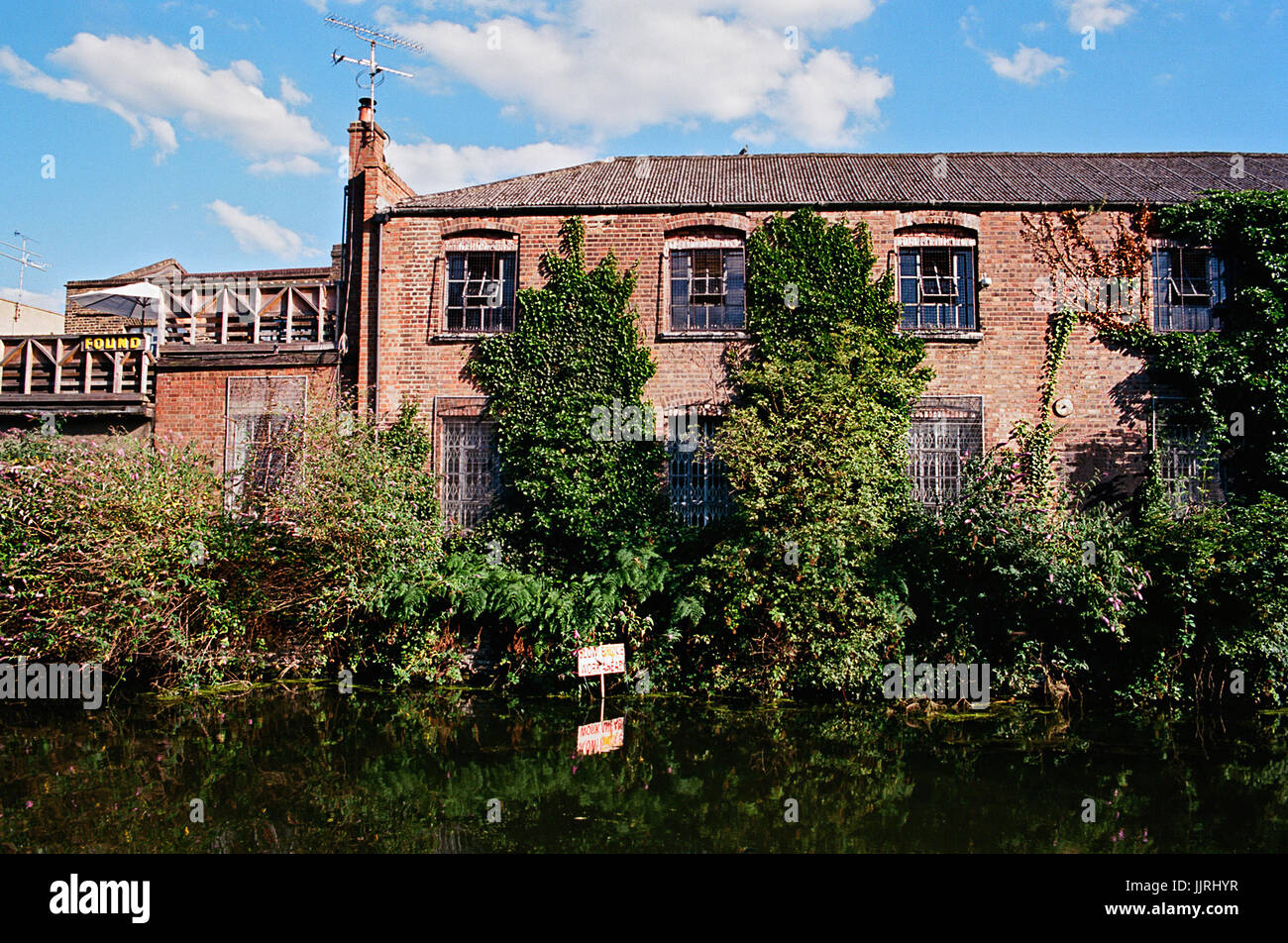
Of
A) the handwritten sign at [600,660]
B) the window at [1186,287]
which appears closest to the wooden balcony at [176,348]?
the handwritten sign at [600,660]

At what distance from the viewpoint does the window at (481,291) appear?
46.4ft

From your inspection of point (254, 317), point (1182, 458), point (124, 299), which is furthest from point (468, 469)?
point (1182, 458)

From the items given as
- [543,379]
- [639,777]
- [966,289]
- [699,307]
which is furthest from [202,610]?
[966,289]

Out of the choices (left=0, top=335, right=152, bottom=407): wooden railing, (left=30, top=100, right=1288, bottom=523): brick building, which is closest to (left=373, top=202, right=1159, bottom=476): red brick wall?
(left=30, top=100, right=1288, bottom=523): brick building

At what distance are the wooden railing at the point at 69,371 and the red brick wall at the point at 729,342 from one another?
5.16 metres

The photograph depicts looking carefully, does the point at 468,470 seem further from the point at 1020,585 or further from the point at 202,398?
the point at 1020,585

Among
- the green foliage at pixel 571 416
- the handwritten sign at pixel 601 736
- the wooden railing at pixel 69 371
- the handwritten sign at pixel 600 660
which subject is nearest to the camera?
the handwritten sign at pixel 601 736

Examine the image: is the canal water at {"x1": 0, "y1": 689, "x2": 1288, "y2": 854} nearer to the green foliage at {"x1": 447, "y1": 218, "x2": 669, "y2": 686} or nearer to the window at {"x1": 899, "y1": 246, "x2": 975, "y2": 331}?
the green foliage at {"x1": 447, "y1": 218, "x2": 669, "y2": 686}

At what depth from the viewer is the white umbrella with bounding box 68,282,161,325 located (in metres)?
15.6

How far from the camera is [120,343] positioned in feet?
50.0


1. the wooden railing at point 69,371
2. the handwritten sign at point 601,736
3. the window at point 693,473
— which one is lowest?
the handwritten sign at point 601,736

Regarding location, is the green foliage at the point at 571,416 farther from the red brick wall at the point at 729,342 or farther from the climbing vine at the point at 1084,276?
the climbing vine at the point at 1084,276

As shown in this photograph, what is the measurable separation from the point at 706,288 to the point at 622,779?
8954mm
